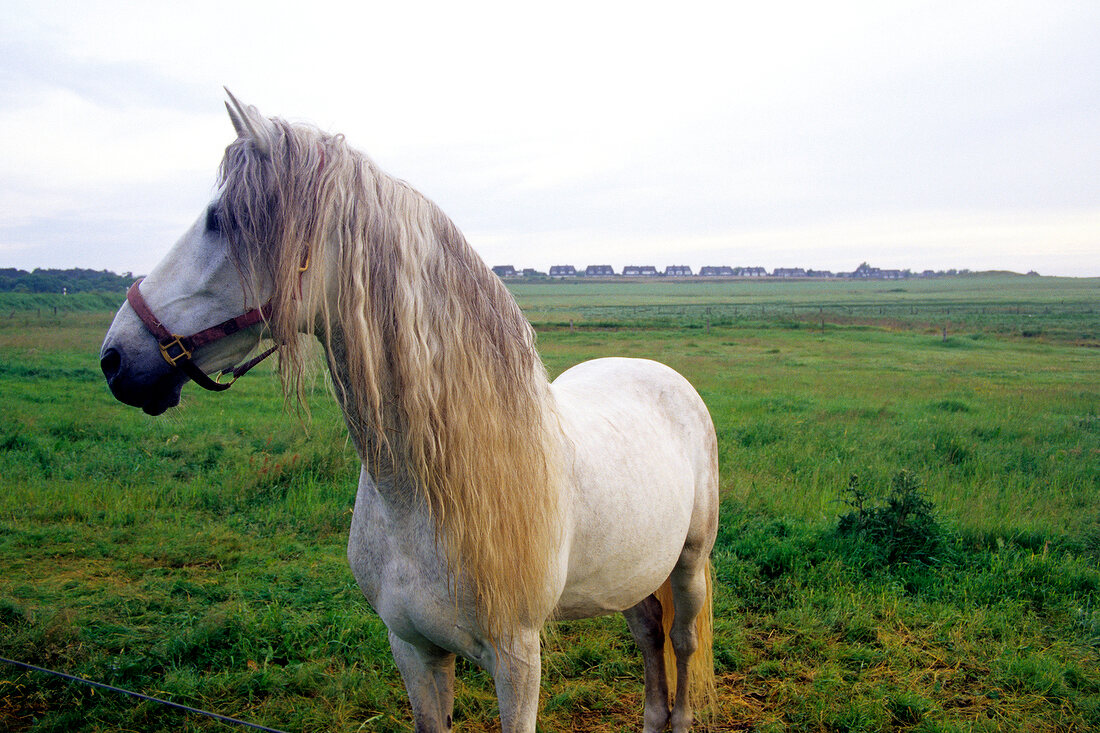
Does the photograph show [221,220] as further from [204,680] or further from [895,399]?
[895,399]

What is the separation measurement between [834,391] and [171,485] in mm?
10734

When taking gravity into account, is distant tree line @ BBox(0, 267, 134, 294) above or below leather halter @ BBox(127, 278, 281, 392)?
above

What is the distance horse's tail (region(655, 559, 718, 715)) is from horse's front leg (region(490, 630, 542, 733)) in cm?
122

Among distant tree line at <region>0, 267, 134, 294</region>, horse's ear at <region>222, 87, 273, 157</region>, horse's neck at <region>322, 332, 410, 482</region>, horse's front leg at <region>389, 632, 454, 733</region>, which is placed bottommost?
horse's front leg at <region>389, 632, 454, 733</region>

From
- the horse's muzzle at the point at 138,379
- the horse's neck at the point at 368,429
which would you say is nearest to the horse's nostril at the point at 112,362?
the horse's muzzle at the point at 138,379

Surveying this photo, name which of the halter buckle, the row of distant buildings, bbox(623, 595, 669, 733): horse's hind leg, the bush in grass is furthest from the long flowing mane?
the row of distant buildings

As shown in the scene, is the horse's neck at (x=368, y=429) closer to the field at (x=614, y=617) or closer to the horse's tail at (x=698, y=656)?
the field at (x=614, y=617)

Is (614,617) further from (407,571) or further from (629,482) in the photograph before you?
(407,571)

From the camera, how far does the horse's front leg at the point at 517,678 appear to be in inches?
68.0

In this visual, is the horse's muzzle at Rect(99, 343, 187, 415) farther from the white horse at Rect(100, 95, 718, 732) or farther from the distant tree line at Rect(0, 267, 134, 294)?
the distant tree line at Rect(0, 267, 134, 294)

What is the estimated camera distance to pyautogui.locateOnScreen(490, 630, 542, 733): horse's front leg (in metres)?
1.73

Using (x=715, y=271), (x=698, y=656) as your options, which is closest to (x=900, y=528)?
(x=698, y=656)

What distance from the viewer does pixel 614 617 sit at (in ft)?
13.2

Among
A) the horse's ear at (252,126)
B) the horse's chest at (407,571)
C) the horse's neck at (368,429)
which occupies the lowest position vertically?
the horse's chest at (407,571)
